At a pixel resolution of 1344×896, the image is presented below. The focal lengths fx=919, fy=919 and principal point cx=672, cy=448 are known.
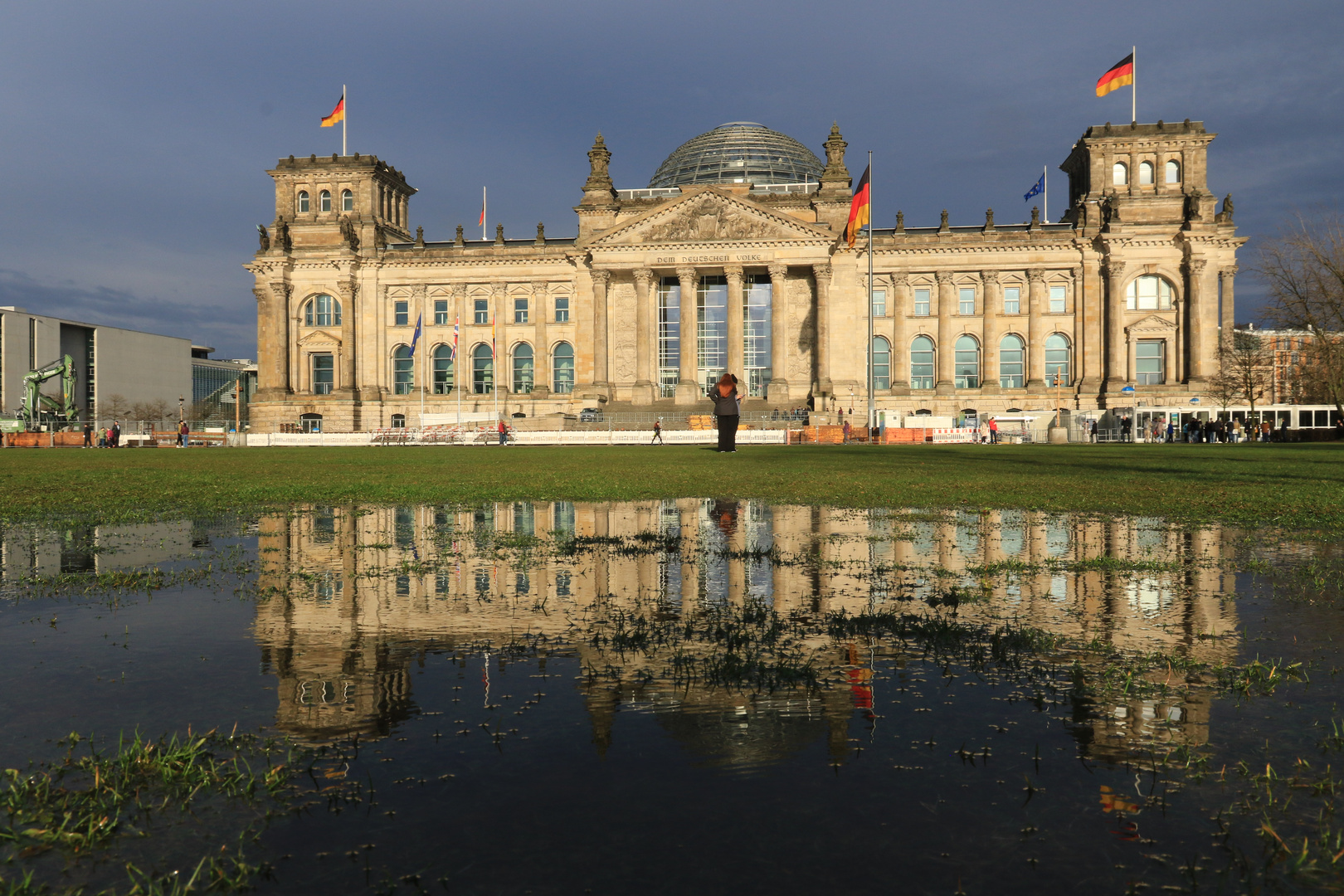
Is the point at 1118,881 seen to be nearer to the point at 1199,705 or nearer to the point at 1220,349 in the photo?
the point at 1199,705

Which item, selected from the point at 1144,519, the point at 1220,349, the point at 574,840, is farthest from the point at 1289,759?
the point at 1220,349

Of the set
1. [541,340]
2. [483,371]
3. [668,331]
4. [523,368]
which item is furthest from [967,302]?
[483,371]

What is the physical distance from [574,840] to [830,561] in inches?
202

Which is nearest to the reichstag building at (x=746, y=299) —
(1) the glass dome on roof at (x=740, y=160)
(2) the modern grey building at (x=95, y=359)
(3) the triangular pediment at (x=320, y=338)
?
(3) the triangular pediment at (x=320, y=338)

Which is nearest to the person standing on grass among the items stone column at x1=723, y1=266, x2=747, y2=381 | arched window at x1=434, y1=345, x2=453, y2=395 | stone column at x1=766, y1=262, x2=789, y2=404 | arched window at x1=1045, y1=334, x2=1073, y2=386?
stone column at x1=766, y1=262, x2=789, y2=404

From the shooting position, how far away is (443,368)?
83.0 m

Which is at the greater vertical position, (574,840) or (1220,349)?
(1220,349)

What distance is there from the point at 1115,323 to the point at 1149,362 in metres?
5.14

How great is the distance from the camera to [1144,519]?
10594 millimetres

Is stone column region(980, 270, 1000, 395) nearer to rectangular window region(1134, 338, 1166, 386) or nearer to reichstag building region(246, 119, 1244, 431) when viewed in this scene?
reichstag building region(246, 119, 1244, 431)

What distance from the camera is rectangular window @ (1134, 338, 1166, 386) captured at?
76375mm

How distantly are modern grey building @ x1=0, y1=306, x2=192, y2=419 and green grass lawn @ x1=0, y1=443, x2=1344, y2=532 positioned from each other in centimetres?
13267

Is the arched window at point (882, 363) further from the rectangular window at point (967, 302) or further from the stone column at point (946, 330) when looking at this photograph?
the rectangular window at point (967, 302)

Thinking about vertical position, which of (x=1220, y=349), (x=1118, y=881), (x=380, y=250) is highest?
(x=380, y=250)
